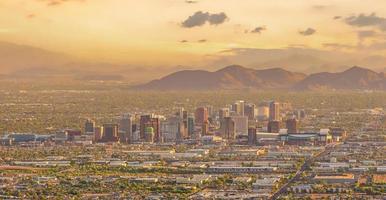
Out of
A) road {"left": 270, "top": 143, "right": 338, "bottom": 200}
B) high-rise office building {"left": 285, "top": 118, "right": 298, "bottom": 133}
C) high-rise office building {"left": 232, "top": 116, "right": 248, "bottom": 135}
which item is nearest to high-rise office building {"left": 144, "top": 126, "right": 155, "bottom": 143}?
high-rise office building {"left": 232, "top": 116, "right": 248, "bottom": 135}

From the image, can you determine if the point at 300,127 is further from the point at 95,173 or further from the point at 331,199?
the point at 331,199

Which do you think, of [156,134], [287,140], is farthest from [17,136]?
[287,140]

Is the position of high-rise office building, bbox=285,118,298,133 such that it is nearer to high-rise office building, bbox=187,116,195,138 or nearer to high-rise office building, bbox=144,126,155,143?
high-rise office building, bbox=187,116,195,138

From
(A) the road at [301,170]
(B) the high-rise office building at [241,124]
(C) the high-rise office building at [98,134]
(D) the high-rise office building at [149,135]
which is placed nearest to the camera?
(A) the road at [301,170]

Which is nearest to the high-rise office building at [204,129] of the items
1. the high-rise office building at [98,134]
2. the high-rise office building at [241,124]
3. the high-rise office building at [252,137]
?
the high-rise office building at [241,124]

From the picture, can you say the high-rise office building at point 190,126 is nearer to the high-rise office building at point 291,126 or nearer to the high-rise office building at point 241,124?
the high-rise office building at point 241,124

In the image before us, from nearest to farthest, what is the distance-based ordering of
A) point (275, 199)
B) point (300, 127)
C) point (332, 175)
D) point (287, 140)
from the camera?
1. point (275, 199)
2. point (332, 175)
3. point (287, 140)
4. point (300, 127)
